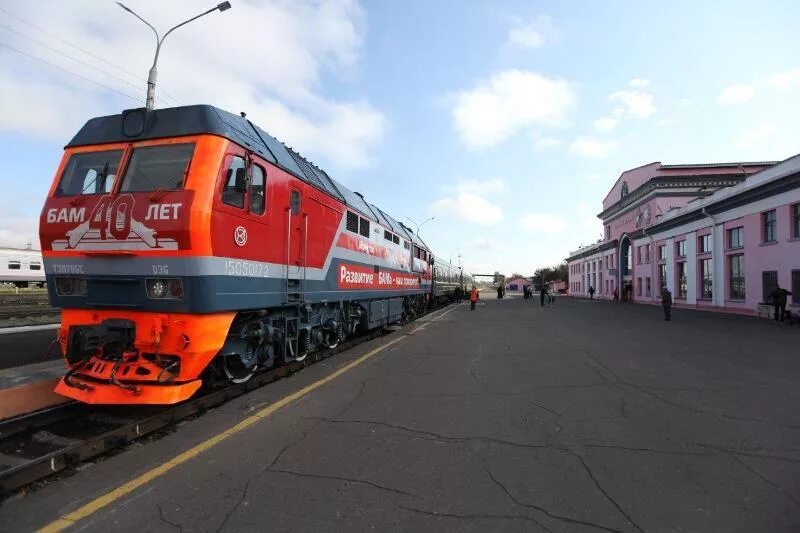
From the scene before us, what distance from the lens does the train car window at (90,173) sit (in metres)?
6.39

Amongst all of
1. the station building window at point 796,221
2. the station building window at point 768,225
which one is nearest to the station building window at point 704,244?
the station building window at point 768,225

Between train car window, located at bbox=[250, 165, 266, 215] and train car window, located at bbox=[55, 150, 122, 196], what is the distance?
165cm

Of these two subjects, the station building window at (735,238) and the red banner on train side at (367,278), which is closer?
the red banner on train side at (367,278)

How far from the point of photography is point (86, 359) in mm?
5949

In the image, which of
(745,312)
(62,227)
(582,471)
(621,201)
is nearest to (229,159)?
(62,227)

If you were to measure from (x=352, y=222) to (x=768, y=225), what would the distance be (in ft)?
80.5

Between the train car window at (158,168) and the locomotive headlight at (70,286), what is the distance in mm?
1252

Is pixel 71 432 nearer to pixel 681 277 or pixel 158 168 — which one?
pixel 158 168

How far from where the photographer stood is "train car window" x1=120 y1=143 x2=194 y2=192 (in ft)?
19.8

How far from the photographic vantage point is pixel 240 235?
6477 mm

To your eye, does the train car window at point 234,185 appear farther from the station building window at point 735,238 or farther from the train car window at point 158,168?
the station building window at point 735,238

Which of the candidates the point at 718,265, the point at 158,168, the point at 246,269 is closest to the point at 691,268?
the point at 718,265

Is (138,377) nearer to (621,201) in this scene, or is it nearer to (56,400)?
(56,400)

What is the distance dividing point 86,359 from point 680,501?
20.4 ft
